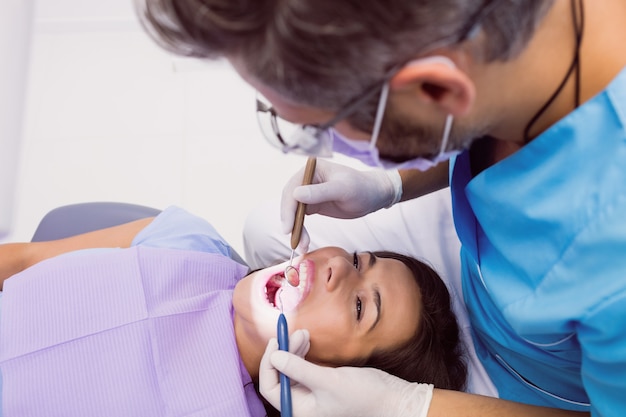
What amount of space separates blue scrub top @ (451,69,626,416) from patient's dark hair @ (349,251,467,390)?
30 centimetres

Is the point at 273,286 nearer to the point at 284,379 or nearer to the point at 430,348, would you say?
the point at 284,379

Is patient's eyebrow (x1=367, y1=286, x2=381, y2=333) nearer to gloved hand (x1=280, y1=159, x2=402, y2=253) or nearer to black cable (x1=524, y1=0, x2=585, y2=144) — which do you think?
A: gloved hand (x1=280, y1=159, x2=402, y2=253)

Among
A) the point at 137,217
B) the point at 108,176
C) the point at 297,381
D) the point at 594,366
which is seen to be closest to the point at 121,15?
the point at 108,176

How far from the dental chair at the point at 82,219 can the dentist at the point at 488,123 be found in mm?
789

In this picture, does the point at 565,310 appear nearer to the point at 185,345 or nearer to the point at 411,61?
the point at 411,61

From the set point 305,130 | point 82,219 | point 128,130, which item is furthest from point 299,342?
point 128,130

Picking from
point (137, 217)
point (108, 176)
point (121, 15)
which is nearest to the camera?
point (137, 217)

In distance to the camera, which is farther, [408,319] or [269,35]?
[408,319]

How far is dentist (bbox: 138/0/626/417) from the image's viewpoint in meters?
0.72

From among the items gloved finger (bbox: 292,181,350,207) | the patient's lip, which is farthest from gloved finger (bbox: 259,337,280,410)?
gloved finger (bbox: 292,181,350,207)

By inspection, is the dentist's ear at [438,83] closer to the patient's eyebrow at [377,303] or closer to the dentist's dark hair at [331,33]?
the dentist's dark hair at [331,33]

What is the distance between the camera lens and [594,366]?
962 millimetres

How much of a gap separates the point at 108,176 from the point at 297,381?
1485 millimetres

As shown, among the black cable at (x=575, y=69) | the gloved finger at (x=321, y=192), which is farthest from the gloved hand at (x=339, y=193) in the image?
the black cable at (x=575, y=69)
